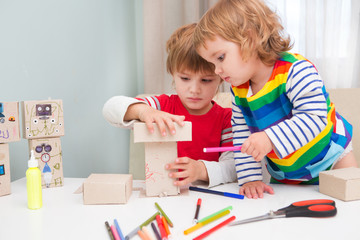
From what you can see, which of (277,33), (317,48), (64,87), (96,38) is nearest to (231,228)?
(277,33)

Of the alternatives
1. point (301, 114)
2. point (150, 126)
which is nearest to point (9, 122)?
point (150, 126)

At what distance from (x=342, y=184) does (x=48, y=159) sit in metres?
0.63

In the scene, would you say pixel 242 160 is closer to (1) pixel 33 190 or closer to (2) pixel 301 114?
(2) pixel 301 114

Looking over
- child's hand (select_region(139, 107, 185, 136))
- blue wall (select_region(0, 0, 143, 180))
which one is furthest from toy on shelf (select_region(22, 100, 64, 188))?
child's hand (select_region(139, 107, 185, 136))

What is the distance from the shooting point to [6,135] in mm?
696

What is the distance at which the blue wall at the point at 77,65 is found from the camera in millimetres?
836

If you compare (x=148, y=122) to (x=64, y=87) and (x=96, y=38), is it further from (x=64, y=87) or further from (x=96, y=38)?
(x=96, y=38)

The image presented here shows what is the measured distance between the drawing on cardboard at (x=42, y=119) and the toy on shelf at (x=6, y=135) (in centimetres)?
3

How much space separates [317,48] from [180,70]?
769 mm

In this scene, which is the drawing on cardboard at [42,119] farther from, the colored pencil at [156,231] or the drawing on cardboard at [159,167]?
the colored pencil at [156,231]

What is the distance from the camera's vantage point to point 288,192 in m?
0.69

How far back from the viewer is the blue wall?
836mm

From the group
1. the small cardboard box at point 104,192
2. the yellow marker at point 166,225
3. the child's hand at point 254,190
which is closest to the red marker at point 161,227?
the yellow marker at point 166,225

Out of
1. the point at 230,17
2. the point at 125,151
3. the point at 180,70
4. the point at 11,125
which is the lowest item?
the point at 125,151
